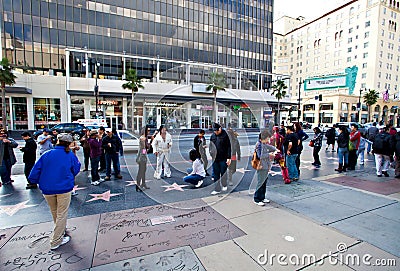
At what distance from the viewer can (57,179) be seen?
3.30 metres

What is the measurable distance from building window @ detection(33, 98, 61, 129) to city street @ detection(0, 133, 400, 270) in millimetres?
26581

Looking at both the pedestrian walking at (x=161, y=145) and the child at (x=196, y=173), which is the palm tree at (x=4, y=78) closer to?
the pedestrian walking at (x=161, y=145)

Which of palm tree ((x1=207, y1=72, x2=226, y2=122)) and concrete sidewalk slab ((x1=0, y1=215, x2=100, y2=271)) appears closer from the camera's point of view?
concrete sidewalk slab ((x1=0, y1=215, x2=100, y2=271))

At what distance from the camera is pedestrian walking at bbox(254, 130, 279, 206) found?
4.91 metres

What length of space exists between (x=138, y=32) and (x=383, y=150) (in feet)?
123

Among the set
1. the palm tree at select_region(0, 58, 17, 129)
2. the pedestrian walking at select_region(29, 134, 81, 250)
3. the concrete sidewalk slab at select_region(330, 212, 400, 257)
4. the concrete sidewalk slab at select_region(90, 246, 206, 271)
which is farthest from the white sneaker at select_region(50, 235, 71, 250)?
the palm tree at select_region(0, 58, 17, 129)

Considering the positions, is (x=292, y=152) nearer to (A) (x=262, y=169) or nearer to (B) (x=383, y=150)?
(A) (x=262, y=169)

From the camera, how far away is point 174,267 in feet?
9.37

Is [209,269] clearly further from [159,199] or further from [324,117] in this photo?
[324,117]

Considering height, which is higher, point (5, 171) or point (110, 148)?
point (110, 148)

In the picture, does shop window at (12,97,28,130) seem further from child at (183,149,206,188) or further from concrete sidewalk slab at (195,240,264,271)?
concrete sidewalk slab at (195,240,264,271)

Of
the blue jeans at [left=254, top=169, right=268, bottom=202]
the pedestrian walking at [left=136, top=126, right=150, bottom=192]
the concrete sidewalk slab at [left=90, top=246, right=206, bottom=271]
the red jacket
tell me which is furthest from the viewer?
the red jacket

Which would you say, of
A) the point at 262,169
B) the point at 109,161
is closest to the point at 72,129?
the point at 109,161

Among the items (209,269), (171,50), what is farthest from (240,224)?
(171,50)
